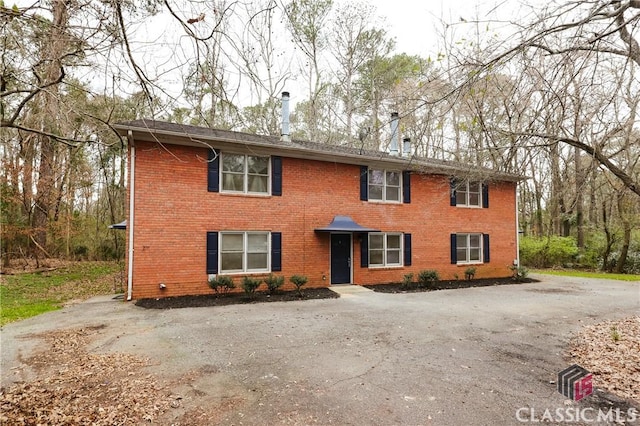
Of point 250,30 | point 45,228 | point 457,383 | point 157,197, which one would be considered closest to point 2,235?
point 45,228

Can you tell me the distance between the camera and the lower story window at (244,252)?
411 inches

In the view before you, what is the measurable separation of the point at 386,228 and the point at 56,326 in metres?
10.1

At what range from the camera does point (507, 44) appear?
4.11 m

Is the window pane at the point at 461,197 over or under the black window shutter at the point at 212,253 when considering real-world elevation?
over

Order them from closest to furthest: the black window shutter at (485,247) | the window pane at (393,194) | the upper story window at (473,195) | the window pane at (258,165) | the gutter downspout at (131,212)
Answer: the gutter downspout at (131,212) → the window pane at (258,165) → the window pane at (393,194) → the upper story window at (473,195) → the black window shutter at (485,247)

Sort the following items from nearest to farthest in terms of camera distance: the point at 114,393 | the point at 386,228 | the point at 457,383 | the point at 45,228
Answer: the point at 114,393 < the point at 457,383 < the point at 386,228 < the point at 45,228

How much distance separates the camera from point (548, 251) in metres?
19.9

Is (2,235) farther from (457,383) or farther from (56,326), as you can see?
(457,383)

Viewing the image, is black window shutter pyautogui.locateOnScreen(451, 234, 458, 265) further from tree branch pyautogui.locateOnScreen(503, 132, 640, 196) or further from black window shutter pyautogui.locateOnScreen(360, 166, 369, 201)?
tree branch pyautogui.locateOnScreen(503, 132, 640, 196)

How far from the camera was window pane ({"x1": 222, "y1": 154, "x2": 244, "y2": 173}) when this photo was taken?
10523 mm

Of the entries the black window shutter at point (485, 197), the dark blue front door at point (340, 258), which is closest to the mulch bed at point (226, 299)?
the dark blue front door at point (340, 258)

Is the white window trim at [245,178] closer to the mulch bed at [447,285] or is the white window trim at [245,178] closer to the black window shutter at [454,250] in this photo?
the mulch bed at [447,285]

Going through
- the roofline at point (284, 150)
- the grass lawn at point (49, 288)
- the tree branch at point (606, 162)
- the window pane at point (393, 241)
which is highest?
the roofline at point (284, 150)

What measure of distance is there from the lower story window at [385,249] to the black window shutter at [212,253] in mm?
5666
